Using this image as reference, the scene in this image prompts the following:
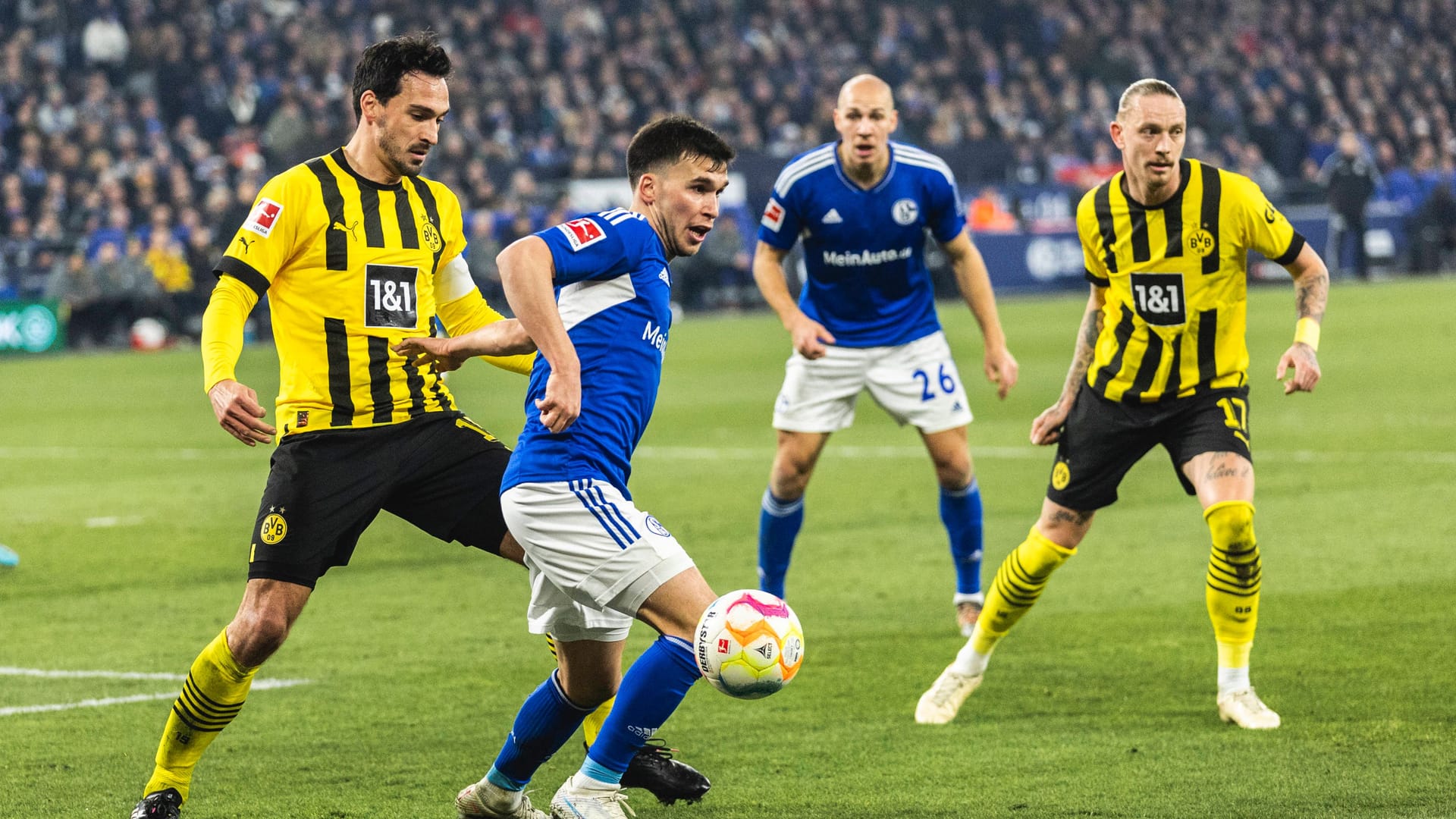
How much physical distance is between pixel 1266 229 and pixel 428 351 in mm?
2874

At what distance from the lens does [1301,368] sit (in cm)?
557

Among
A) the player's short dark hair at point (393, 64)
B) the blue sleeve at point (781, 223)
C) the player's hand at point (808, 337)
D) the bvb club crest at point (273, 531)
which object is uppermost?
the player's short dark hair at point (393, 64)

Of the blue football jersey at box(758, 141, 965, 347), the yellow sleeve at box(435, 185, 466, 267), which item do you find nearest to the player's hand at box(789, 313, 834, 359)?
the blue football jersey at box(758, 141, 965, 347)

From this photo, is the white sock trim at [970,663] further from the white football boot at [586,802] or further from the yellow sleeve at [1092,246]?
the white football boot at [586,802]

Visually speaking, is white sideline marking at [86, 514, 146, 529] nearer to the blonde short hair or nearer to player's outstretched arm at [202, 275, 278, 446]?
player's outstretched arm at [202, 275, 278, 446]

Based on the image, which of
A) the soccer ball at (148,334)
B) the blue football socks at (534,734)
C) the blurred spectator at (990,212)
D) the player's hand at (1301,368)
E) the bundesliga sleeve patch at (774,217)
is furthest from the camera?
the blurred spectator at (990,212)

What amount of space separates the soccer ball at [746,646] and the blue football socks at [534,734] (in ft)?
2.00

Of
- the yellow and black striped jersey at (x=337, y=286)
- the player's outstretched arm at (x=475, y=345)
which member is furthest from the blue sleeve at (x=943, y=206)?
the player's outstretched arm at (x=475, y=345)

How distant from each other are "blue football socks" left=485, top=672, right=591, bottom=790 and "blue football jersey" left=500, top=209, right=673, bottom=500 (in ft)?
2.00

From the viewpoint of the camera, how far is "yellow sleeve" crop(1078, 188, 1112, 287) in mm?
6160

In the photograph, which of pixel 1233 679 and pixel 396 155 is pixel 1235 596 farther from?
pixel 396 155

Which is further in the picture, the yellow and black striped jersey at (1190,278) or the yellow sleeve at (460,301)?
the yellow and black striped jersey at (1190,278)

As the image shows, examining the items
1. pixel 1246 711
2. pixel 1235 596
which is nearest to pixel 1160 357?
pixel 1235 596

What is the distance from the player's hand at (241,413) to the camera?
4621mm
